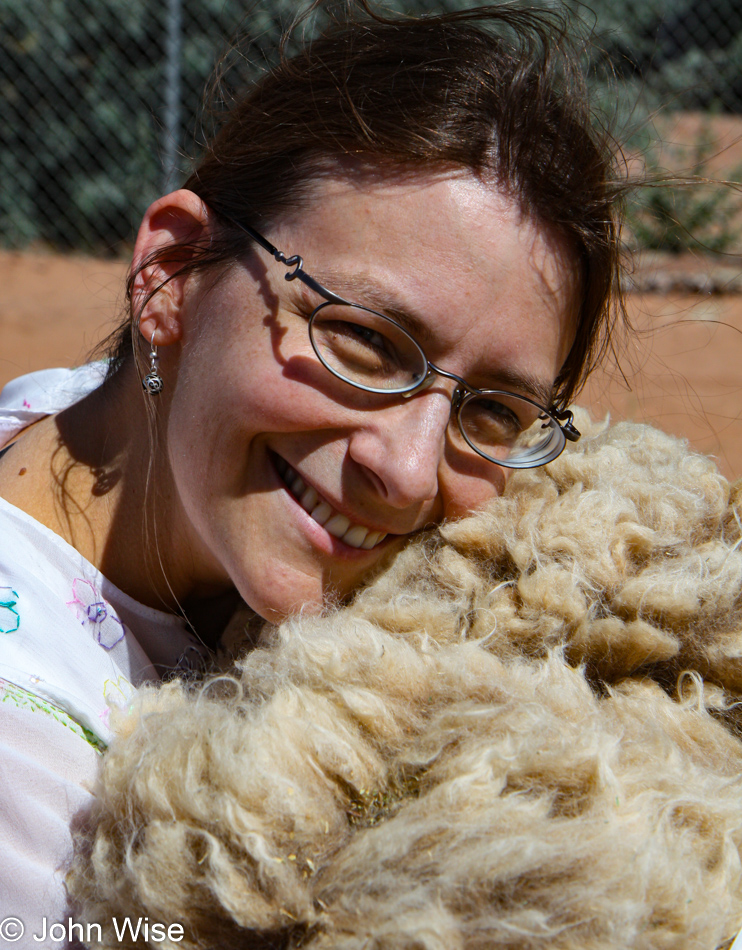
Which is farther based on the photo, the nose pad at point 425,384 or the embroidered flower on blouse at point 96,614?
the embroidered flower on blouse at point 96,614

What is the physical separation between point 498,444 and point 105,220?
9527 mm

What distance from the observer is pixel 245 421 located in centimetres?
153

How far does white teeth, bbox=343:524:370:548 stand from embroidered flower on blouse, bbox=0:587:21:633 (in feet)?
1.88

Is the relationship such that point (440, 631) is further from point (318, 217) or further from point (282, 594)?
point (318, 217)

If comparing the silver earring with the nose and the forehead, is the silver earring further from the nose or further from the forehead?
the nose

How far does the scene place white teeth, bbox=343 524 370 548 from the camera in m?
1.56

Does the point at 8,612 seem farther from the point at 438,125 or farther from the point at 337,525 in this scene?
the point at 438,125

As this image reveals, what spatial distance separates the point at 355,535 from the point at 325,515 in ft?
0.21

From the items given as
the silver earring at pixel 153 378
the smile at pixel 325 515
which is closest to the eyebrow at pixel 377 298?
the smile at pixel 325 515

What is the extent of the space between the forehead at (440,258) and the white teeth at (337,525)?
327mm

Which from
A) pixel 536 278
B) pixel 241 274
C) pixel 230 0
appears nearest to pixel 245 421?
pixel 241 274

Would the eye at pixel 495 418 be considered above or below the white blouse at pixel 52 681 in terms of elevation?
below

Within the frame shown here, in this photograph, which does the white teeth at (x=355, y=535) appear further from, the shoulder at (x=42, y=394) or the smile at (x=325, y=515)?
the shoulder at (x=42, y=394)

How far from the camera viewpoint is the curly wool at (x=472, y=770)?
38.4 inches
